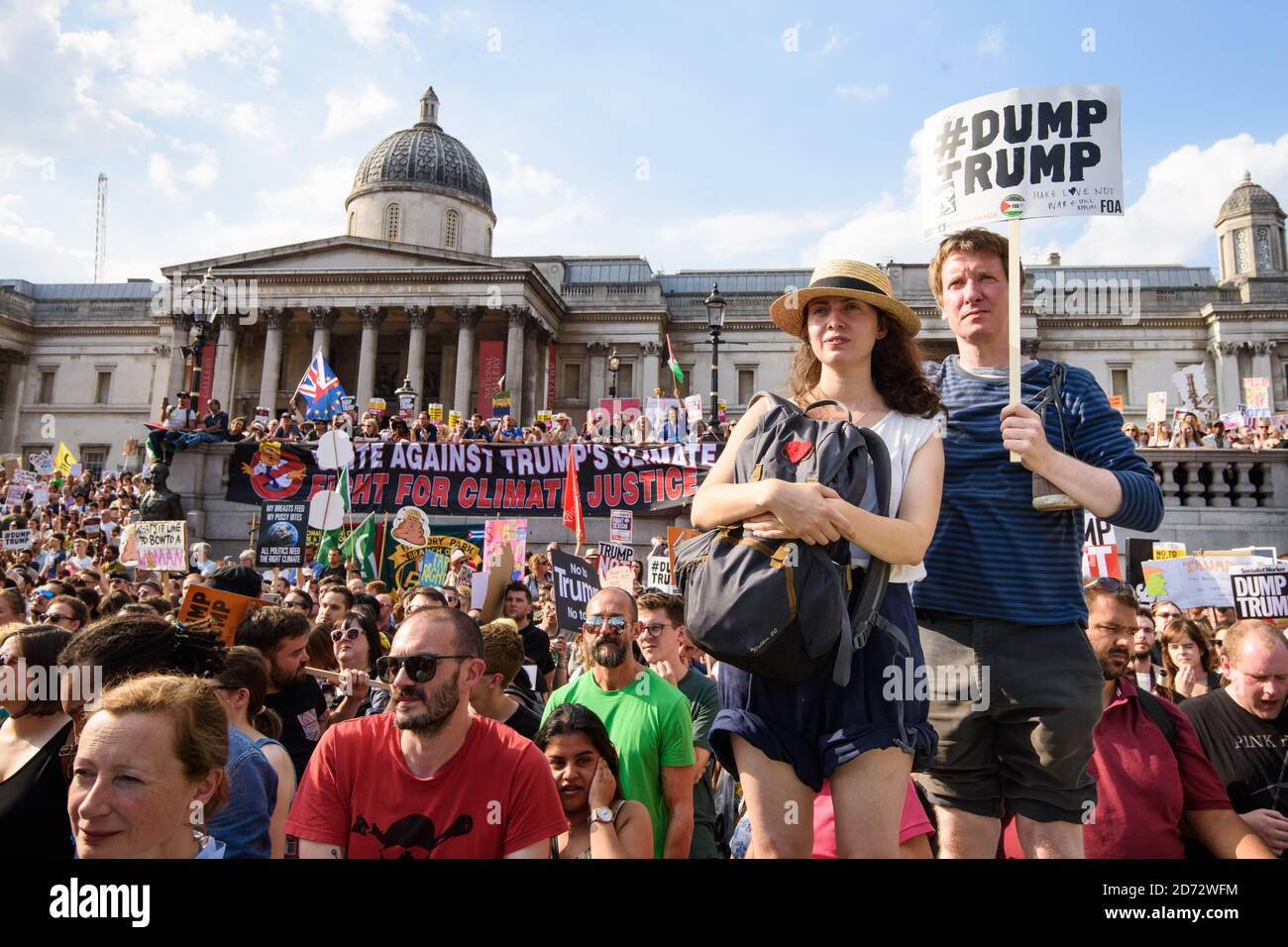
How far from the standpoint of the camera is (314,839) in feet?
10.9

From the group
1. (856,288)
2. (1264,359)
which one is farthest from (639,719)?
(1264,359)

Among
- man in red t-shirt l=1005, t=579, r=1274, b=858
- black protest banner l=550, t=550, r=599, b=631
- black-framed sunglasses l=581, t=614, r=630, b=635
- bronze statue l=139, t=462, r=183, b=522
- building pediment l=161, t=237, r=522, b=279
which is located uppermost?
building pediment l=161, t=237, r=522, b=279

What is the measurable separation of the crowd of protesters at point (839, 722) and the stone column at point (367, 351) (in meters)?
42.8

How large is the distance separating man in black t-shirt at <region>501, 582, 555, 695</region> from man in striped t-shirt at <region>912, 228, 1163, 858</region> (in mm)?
5561

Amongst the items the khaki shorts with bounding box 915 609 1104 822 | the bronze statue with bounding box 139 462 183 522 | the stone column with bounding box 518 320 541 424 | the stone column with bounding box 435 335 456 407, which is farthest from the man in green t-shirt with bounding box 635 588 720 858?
the stone column with bounding box 435 335 456 407

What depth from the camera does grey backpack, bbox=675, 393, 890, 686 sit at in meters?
2.47

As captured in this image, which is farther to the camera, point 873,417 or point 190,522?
point 190,522

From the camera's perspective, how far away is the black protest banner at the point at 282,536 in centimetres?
1524

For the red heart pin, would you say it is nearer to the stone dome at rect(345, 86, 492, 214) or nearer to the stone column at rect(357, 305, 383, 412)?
the stone column at rect(357, 305, 383, 412)

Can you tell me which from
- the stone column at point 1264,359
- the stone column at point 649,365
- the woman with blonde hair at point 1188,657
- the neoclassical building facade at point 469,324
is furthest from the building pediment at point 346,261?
the woman with blonde hair at point 1188,657

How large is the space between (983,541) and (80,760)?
2.83 metres
